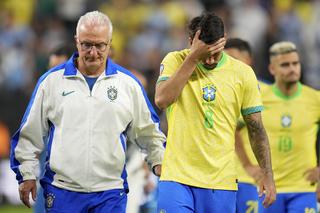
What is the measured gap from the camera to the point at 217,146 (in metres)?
8.55

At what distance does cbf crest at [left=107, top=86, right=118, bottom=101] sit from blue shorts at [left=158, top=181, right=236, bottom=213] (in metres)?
0.86

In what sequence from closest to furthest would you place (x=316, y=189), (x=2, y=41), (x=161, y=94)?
1. (x=161, y=94)
2. (x=316, y=189)
3. (x=2, y=41)

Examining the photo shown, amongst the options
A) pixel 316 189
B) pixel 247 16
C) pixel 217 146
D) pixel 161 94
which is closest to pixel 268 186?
pixel 217 146

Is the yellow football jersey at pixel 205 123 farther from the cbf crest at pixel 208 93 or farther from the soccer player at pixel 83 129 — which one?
the soccer player at pixel 83 129

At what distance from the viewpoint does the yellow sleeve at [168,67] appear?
843cm

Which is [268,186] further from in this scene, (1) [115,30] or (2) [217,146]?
(1) [115,30]

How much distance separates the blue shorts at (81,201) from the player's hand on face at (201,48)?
1.44 metres

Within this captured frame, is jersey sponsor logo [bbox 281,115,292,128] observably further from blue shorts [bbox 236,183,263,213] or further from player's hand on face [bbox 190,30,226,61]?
player's hand on face [bbox 190,30,226,61]

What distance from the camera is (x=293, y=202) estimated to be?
11.0 m

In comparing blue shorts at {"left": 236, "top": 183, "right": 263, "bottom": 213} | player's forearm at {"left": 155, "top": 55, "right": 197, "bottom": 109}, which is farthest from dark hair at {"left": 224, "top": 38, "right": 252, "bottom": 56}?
player's forearm at {"left": 155, "top": 55, "right": 197, "bottom": 109}

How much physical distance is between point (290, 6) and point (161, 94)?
44.2 ft

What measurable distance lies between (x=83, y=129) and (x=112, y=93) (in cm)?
43

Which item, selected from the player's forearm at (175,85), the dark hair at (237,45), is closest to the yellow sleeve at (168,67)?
the player's forearm at (175,85)

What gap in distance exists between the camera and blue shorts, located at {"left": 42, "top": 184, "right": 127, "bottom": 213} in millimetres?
8523
